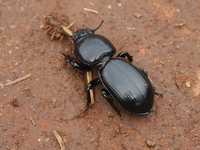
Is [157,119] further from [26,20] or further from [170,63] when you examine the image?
[26,20]

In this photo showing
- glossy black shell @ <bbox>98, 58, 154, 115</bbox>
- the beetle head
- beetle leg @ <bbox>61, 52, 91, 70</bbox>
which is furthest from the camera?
the beetle head

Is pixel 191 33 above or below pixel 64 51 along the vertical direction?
above

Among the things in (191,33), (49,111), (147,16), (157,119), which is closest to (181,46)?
(191,33)

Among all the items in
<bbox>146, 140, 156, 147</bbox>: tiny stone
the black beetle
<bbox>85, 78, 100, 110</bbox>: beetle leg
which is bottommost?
<bbox>146, 140, 156, 147</bbox>: tiny stone

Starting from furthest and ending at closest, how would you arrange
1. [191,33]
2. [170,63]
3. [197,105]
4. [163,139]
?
[191,33]
[170,63]
[197,105]
[163,139]

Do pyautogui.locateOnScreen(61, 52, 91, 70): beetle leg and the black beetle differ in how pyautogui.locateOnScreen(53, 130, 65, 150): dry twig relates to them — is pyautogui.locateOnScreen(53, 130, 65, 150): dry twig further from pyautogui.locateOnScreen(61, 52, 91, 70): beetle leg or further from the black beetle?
pyautogui.locateOnScreen(61, 52, 91, 70): beetle leg

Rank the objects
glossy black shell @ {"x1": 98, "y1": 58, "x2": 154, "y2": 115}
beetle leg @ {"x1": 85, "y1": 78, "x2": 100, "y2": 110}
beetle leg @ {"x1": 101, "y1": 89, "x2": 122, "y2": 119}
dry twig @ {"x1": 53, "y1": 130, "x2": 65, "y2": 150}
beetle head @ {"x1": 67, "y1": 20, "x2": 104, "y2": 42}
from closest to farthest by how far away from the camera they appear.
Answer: dry twig @ {"x1": 53, "y1": 130, "x2": 65, "y2": 150} < glossy black shell @ {"x1": 98, "y1": 58, "x2": 154, "y2": 115} < beetle leg @ {"x1": 101, "y1": 89, "x2": 122, "y2": 119} < beetle leg @ {"x1": 85, "y1": 78, "x2": 100, "y2": 110} < beetle head @ {"x1": 67, "y1": 20, "x2": 104, "y2": 42}

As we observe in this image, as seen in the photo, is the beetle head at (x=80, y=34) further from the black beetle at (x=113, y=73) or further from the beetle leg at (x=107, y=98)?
the beetle leg at (x=107, y=98)

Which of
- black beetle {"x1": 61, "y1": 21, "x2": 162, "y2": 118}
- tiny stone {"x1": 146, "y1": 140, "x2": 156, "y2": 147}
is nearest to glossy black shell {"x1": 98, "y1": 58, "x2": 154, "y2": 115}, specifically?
black beetle {"x1": 61, "y1": 21, "x2": 162, "y2": 118}
